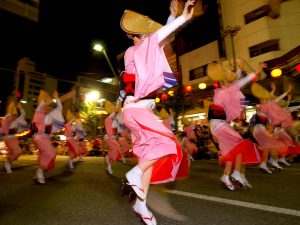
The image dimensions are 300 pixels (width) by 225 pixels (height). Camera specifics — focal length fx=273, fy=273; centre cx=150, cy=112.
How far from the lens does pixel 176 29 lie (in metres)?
2.65

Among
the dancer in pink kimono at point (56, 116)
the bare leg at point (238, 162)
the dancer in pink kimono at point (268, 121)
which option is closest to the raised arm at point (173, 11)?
the bare leg at point (238, 162)

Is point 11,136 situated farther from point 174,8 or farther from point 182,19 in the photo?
point 182,19

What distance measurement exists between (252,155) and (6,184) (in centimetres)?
459

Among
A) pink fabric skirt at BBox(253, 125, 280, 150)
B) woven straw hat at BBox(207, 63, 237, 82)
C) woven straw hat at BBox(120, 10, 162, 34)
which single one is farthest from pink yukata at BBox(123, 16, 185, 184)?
pink fabric skirt at BBox(253, 125, 280, 150)

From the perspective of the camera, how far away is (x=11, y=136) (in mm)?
8562

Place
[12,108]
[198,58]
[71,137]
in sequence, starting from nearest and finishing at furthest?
[12,108] < [71,137] < [198,58]

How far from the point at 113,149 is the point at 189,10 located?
18.8ft

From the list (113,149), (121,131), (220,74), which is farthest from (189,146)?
(220,74)

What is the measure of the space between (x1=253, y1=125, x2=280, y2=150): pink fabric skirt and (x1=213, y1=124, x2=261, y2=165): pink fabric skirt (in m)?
2.87

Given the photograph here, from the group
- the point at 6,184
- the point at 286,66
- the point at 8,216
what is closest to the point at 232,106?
the point at 8,216

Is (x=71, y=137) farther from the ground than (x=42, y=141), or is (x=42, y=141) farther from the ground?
(x=71, y=137)

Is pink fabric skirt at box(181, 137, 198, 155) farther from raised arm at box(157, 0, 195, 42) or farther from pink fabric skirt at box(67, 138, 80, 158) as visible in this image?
raised arm at box(157, 0, 195, 42)

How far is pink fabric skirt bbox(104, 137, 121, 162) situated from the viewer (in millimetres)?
7452

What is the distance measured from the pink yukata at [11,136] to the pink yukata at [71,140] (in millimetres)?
1847
